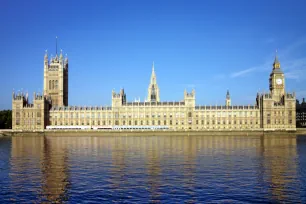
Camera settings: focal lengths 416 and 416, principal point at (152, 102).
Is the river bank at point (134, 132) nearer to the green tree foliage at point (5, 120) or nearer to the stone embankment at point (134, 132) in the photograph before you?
the stone embankment at point (134, 132)

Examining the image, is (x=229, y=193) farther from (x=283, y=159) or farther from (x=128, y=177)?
(x=283, y=159)

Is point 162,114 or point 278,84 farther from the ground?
point 278,84

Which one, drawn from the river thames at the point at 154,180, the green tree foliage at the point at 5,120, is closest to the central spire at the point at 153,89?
the green tree foliage at the point at 5,120

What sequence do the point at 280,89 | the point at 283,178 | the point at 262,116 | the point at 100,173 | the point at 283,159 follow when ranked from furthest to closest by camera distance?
the point at 280,89, the point at 262,116, the point at 283,159, the point at 100,173, the point at 283,178

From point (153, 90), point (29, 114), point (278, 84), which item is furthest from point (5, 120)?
point (278, 84)

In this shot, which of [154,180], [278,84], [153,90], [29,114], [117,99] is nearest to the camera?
[154,180]

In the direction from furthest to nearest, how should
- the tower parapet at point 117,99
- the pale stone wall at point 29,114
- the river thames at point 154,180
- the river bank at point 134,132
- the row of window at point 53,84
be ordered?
the row of window at point 53,84
the tower parapet at point 117,99
the pale stone wall at point 29,114
the river bank at point 134,132
the river thames at point 154,180

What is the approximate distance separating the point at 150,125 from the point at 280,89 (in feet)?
178

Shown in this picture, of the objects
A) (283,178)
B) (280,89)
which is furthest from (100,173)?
(280,89)

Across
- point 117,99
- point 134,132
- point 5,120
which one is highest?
point 117,99

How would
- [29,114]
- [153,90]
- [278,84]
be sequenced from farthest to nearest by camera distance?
[153,90] < [278,84] < [29,114]

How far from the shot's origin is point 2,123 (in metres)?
167

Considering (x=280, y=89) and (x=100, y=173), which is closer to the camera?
(x=100, y=173)

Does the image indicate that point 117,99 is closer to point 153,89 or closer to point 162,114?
point 162,114
